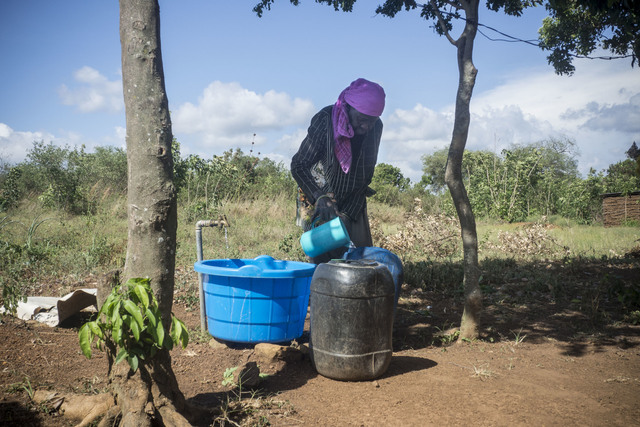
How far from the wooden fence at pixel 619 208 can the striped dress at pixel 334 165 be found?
1335 centimetres

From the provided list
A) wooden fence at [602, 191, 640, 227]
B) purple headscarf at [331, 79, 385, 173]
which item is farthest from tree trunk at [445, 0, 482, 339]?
wooden fence at [602, 191, 640, 227]

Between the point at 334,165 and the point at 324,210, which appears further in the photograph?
the point at 334,165

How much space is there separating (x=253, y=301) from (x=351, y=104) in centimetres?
159

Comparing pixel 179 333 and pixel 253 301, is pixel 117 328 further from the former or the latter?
pixel 253 301

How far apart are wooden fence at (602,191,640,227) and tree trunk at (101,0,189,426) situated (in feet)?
50.4

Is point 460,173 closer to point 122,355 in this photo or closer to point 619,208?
point 122,355

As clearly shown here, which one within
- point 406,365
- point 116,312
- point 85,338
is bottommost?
point 406,365

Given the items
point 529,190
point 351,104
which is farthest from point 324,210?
point 529,190

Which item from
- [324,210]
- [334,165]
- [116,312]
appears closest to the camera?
[116,312]

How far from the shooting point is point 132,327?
5.63ft

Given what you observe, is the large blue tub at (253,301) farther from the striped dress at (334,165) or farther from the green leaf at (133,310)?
the green leaf at (133,310)

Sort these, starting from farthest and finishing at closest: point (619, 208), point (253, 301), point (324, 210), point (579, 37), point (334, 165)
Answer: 1. point (619, 208)
2. point (579, 37)
3. point (334, 165)
4. point (324, 210)
5. point (253, 301)

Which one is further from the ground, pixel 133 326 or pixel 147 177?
pixel 147 177

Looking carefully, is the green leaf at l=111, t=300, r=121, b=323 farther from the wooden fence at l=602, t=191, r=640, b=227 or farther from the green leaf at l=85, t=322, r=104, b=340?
the wooden fence at l=602, t=191, r=640, b=227
